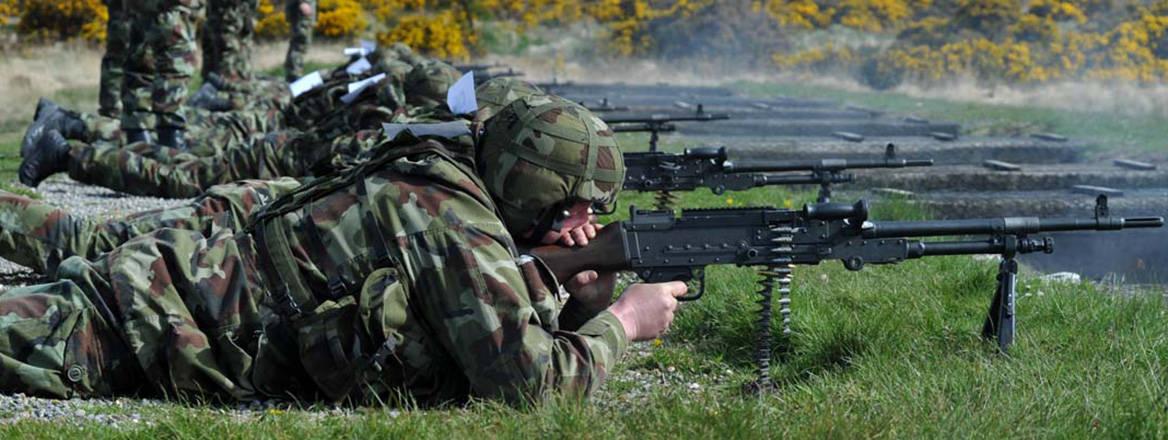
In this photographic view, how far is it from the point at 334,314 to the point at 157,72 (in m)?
7.63

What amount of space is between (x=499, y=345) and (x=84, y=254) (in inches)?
111

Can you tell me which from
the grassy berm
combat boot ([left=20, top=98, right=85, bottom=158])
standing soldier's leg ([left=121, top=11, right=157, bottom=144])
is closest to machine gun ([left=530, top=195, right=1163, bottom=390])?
the grassy berm

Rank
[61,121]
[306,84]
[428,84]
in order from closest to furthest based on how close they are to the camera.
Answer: [428,84] → [306,84] → [61,121]

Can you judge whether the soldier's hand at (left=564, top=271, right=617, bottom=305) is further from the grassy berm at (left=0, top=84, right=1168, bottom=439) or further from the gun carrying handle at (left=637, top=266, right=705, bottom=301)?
the grassy berm at (left=0, top=84, right=1168, bottom=439)

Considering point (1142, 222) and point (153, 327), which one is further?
point (1142, 222)

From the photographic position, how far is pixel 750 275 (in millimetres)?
6781

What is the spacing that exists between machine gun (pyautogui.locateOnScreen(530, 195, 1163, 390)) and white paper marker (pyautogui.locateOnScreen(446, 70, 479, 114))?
0.73 metres

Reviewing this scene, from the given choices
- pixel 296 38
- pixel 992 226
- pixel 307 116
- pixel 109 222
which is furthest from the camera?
pixel 296 38

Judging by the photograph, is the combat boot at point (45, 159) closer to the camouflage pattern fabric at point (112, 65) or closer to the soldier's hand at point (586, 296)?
the camouflage pattern fabric at point (112, 65)

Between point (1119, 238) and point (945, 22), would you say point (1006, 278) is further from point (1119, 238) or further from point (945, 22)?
point (945, 22)

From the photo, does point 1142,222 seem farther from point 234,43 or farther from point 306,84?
point 234,43

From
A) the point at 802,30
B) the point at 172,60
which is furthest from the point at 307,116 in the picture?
the point at 802,30

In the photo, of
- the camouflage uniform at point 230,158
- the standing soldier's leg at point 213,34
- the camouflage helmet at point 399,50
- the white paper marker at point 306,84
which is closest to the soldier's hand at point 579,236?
the camouflage uniform at point 230,158

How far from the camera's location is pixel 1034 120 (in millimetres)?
17656
